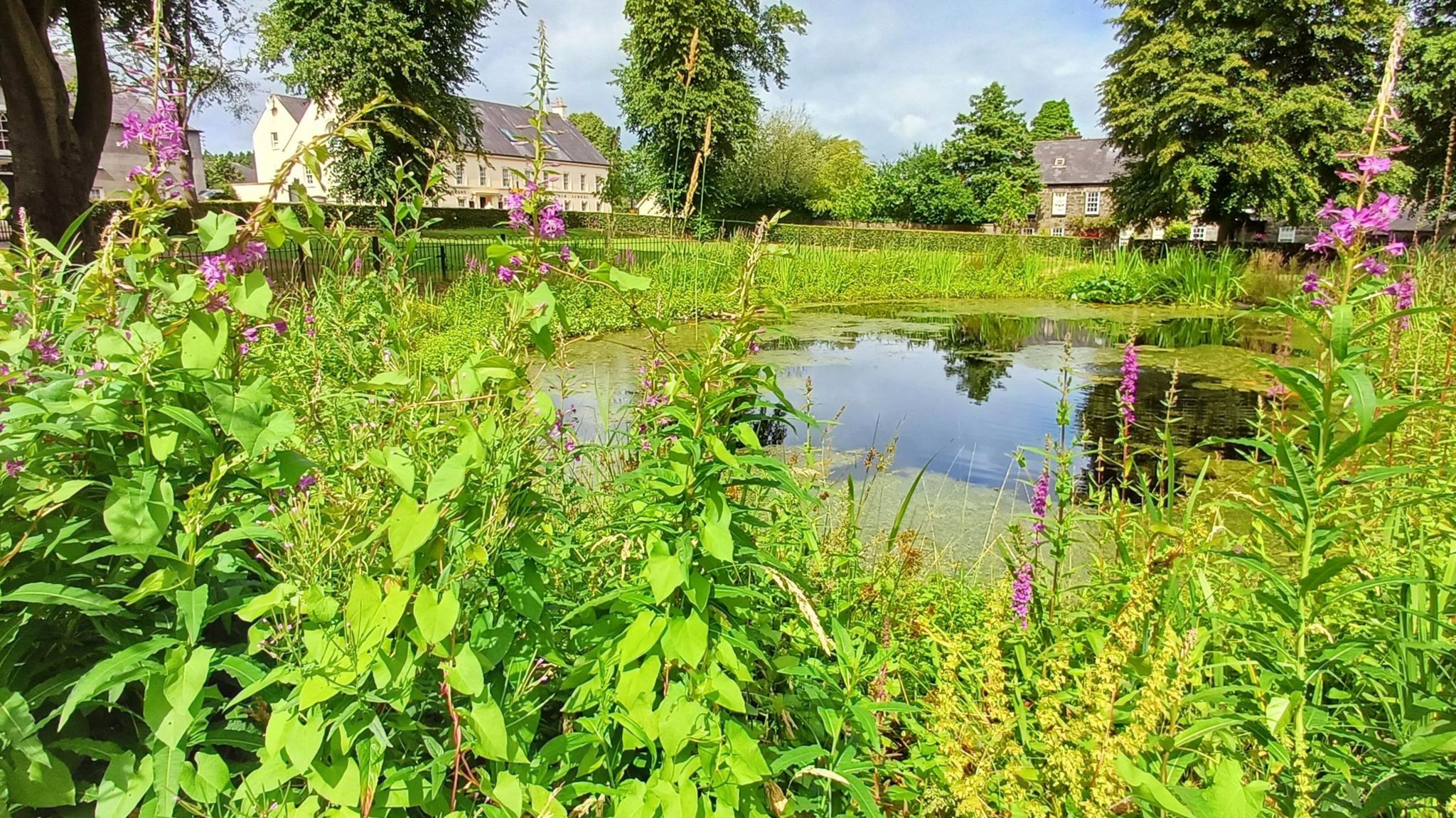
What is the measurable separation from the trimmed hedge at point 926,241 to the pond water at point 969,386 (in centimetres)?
618

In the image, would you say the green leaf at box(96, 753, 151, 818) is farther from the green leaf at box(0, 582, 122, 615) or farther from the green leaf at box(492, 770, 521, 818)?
the green leaf at box(492, 770, 521, 818)

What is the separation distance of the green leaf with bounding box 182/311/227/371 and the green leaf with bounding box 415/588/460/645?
410mm

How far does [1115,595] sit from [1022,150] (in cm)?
4311

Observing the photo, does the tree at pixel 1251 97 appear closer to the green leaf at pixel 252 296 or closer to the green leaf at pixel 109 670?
the green leaf at pixel 252 296

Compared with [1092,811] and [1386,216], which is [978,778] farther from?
[1386,216]

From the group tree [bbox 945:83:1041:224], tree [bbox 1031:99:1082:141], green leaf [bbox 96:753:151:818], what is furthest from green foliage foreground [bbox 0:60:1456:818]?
tree [bbox 1031:99:1082:141]

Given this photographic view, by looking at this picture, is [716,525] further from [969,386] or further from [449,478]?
[969,386]

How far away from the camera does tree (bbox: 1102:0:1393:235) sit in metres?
17.1

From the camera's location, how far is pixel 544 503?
3.65 ft

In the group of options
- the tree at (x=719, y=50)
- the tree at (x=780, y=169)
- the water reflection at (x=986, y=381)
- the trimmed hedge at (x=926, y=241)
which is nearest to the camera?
the water reflection at (x=986, y=381)

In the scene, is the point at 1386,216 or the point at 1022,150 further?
the point at 1022,150

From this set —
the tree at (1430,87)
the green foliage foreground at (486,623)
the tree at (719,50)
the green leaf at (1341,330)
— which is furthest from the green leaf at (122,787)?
the tree at (1430,87)

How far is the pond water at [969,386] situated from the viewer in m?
4.03

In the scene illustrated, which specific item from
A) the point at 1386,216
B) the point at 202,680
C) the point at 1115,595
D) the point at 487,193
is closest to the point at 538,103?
the point at 202,680
